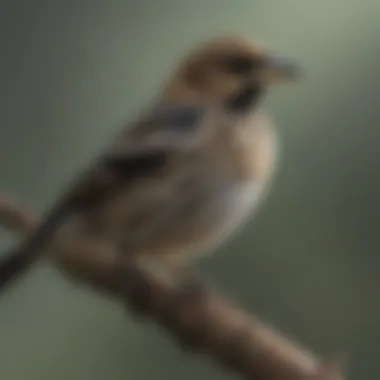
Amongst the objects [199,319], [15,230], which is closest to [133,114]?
[15,230]

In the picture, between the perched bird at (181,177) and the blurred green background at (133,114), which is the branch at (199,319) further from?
the blurred green background at (133,114)

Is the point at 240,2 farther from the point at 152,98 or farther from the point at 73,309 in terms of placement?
the point at 73,309

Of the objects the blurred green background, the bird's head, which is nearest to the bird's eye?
the bird's head

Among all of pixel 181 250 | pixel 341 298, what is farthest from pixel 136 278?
pixel 341 298

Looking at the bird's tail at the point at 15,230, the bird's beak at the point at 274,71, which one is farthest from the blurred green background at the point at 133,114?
the bird's beak at the point at 274,71

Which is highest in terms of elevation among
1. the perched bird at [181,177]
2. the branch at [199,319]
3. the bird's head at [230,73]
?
the bird's head at [230,73]

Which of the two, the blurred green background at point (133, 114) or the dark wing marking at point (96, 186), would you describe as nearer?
the dark wing marking at point (96, 186)

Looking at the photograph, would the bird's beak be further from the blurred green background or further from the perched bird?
the blurred green background
